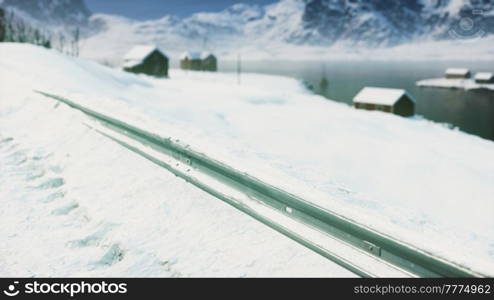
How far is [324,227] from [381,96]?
170ft

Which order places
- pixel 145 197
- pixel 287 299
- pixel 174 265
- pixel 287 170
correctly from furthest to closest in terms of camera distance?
pixel 287 170
pixel 145 197
pixel 174 265
pixel 287 299

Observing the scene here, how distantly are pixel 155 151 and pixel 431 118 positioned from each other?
178ft

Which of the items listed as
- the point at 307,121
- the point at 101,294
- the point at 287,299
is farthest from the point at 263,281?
the point at 307,121

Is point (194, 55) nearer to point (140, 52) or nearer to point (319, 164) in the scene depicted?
point (140, 52)

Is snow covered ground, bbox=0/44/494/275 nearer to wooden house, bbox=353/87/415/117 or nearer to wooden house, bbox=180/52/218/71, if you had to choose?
wooden house, bbox=353/87/415/117

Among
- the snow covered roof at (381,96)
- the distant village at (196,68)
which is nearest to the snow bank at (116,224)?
the distant village at (196,68)

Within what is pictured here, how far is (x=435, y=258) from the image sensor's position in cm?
226

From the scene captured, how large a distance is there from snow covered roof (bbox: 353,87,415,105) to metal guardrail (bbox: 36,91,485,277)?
48294 mm

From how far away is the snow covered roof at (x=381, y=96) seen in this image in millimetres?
48125

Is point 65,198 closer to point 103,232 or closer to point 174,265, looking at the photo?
point 103,232

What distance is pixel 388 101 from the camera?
48719 millimetres

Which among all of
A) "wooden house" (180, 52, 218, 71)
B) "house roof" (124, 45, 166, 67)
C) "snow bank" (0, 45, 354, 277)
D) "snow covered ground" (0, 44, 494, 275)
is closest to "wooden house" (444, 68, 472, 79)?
"wooden house" (180, 52, 218, 71)

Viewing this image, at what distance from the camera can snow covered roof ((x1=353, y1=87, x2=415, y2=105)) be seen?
48.1 m

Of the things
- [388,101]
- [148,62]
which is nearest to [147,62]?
[148,62]
